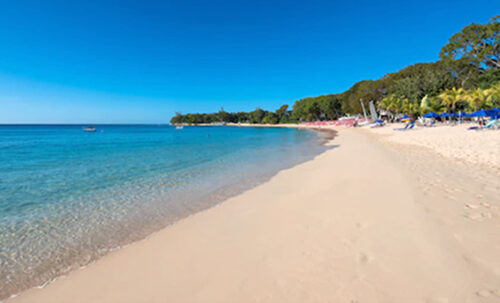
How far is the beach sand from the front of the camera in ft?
8.38

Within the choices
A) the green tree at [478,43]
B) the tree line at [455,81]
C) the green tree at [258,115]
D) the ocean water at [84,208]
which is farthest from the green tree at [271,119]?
the ocean water at [84,208]

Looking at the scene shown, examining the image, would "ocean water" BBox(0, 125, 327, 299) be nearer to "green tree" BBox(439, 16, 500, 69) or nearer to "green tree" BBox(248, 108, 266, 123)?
"green tree" BBox(439, 16, 500, 69)

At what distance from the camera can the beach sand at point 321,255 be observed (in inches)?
101

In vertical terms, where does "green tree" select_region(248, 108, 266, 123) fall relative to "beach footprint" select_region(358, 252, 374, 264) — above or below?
above

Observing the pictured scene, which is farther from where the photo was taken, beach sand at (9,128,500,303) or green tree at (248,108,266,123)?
green tree at (248,108,266,123)

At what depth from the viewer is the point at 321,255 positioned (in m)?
3.23

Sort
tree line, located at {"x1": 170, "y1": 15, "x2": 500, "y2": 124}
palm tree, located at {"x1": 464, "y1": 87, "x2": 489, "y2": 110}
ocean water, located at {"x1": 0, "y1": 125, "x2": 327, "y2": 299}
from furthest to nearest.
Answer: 1. tree line, located at {"x1": 170, "y1": 15, "x2": 500, "y2": 124}
2. palm tree, located at {"x1": 464, "y1": 87, "x2": 489, "y2": 110}
3. ocean water, located at {"x1": 0, "y1": 125, "x2": 327, "y2": 299}

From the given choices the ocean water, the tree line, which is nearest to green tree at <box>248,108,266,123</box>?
the tree line

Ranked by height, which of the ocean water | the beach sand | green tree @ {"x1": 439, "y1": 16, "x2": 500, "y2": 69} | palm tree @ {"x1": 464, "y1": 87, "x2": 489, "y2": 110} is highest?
green tree @ {"x1": 439, "y1": 16, "x2": 500, "y2": 69}

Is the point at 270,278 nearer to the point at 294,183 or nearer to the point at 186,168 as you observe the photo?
the point at 294,183

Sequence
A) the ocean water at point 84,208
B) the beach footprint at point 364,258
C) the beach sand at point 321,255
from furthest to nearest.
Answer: the ocean water at point 84,208, the beach footprint at point 364,258, the beach sand at point 321,255

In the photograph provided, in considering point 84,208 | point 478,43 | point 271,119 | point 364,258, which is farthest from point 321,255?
point 271,119

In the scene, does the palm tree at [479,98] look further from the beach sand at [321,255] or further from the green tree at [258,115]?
the green tree at [258,115]

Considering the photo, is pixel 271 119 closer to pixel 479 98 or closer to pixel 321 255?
pixel 479 98
